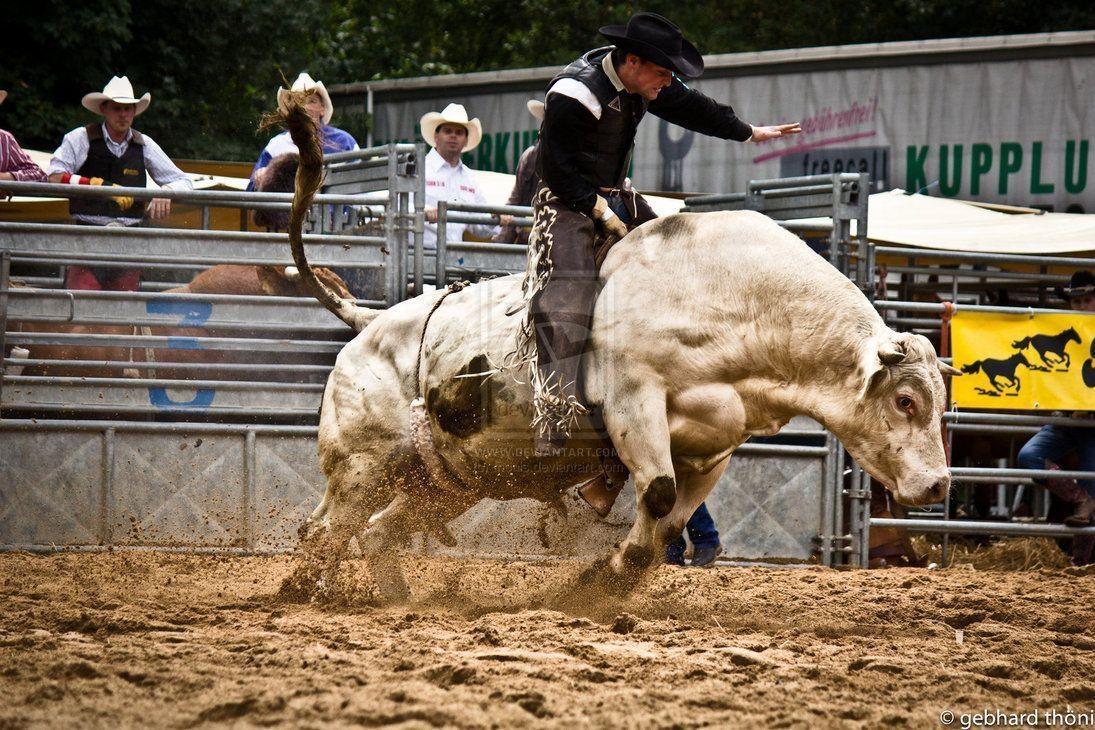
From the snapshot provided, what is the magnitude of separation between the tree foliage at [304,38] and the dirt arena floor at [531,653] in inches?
255

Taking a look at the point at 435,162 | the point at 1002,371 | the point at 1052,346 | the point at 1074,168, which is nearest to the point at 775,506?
the point at 1002,371

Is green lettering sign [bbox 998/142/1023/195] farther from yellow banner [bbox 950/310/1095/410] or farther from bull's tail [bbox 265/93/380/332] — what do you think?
bull's tail [bbox 265/93/380/332]

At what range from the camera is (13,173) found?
9.25 m

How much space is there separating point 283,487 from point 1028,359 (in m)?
4.58

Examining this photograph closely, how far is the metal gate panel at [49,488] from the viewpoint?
8125 millimetres

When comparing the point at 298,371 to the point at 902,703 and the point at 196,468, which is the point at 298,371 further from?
the point at 902,703

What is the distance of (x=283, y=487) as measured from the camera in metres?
8.39

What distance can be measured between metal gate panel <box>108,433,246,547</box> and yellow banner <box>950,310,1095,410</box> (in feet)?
14.5

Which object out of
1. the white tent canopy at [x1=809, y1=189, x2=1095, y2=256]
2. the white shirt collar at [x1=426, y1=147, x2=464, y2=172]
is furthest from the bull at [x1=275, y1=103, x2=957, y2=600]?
the white tent canopy at [x1=809, y1=189, x2=1095, y2=256]

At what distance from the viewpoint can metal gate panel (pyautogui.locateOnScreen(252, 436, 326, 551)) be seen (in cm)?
838

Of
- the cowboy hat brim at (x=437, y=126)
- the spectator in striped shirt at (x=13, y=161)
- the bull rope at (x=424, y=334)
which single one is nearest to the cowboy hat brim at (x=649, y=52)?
the bull rope at (x=424, y=334)

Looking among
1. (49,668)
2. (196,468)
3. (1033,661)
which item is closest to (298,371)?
(196,468)

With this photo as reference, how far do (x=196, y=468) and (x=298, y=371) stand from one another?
2.92 ft

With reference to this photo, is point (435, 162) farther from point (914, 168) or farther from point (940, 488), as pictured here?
Answer: point (914, 168)
